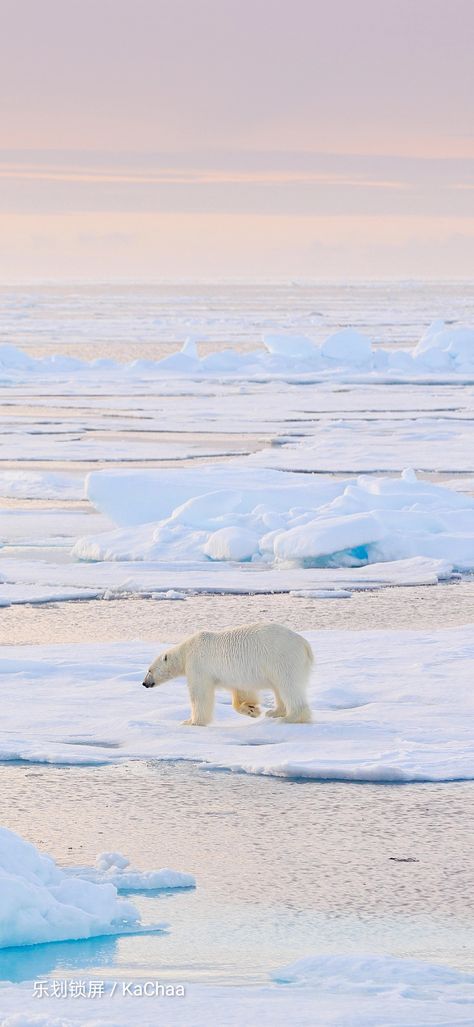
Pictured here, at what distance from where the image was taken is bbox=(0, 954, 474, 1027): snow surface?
3.36 meters

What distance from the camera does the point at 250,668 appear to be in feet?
20.2

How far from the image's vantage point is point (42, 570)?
1015 centimetres

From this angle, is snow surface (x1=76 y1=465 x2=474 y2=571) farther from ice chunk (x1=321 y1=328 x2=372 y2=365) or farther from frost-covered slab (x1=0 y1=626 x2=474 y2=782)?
ice chunk (x1=321 y1=328 x2=372 y2=365)

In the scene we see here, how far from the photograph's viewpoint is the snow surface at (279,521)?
10617 mm

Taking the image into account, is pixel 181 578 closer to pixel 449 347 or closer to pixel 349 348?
pixel 349 348

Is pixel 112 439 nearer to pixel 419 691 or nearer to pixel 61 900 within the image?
pixel 419 691

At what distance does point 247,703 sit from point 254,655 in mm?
347

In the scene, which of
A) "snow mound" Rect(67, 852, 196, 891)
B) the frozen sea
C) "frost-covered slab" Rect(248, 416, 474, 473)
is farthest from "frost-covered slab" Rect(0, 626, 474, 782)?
"frost-covered slab" Rect(248, 416, 474, 473)

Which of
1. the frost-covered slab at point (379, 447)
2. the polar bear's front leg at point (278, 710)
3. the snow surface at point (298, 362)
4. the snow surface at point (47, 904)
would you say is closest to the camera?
the snow surface at point (47, 904)

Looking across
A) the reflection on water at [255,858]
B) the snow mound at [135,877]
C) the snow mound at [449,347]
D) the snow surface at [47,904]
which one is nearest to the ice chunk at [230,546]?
the reflection on water at [255,858]

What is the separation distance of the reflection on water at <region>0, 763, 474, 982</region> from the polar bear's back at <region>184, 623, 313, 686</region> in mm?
576

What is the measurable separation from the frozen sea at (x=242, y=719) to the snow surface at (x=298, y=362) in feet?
39.1

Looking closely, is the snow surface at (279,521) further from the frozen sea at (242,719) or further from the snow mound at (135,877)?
the snow mound at (135,877)

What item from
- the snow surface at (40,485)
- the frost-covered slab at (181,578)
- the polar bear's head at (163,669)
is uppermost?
the snow surface at (40,485)
